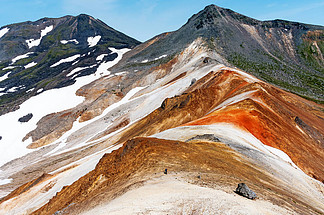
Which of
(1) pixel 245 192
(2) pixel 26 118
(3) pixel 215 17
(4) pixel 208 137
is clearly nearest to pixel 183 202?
(1) pixel 245 192

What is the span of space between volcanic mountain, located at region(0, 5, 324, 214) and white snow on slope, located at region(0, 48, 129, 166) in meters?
0.43

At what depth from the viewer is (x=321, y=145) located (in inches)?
1187

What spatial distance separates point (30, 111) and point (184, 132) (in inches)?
2758

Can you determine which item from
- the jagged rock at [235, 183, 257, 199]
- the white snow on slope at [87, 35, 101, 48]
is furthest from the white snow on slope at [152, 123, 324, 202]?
the white snow on slope at [87, 35, 101, 48]

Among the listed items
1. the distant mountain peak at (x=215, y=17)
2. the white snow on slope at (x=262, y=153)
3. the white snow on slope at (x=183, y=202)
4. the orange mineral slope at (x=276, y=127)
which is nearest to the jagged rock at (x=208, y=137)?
the white snow on slope at (x=262, y=153)

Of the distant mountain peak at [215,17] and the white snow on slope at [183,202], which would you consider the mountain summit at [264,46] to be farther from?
the white snow on slope at [183,202]

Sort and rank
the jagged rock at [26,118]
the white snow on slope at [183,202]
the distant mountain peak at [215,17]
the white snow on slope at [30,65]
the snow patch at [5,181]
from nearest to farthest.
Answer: the white snow on slope at [183,202], the snow patch at [5,181], the jagged rock at [26,118], the distant mountain peak at [215,17], the white snow on slope at [30,65]

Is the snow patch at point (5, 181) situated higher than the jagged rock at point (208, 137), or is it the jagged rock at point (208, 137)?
the jagged rock at point (208, 137)

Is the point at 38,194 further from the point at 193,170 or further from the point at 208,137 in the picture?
the point at 193,170

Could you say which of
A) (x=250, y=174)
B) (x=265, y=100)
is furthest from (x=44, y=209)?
(x=265, y=100)

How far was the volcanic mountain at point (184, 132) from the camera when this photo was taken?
1116cm

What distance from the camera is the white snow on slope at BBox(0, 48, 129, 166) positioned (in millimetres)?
61800

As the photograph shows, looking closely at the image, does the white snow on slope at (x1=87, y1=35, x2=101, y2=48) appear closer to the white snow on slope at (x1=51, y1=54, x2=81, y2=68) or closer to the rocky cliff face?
the rocky cliff face

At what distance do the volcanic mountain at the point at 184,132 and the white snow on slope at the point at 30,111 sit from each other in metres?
0.43
